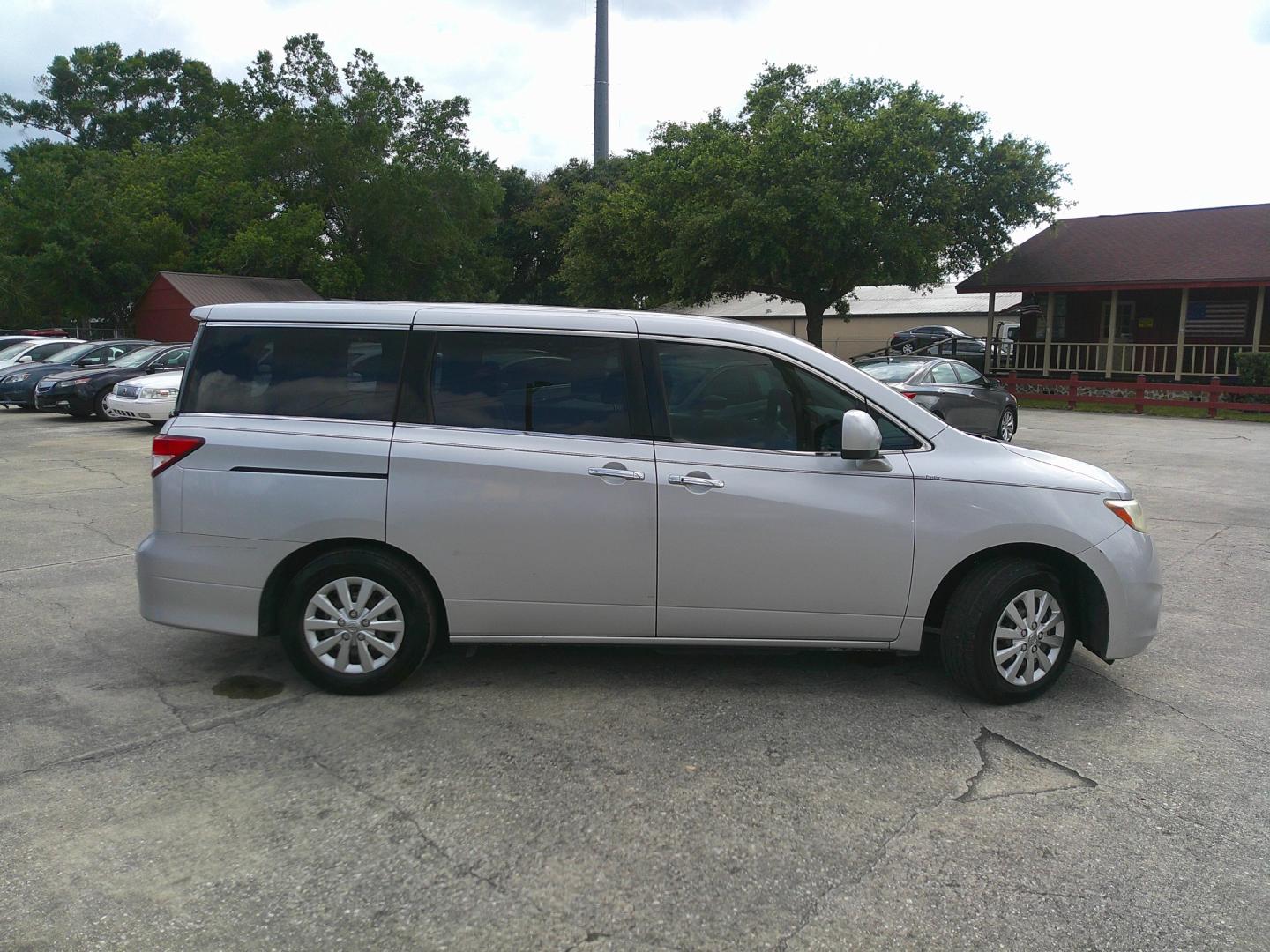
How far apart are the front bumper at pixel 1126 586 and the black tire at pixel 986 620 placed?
22 cm

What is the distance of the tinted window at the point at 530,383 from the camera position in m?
4.85

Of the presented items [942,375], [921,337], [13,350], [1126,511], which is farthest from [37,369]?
[921,337]

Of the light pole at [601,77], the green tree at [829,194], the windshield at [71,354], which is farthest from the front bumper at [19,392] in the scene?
the light pole at [601,77]

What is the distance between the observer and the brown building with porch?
2706 cm

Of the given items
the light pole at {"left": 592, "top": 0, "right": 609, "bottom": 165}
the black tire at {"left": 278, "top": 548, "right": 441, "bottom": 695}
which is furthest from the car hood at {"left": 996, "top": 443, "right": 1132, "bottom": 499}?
the light pole at {"left": 592, "top": 0, "right": 609, "bottom": 165}

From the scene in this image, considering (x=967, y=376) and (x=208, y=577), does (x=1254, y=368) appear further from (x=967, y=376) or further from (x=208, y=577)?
(x=208, y=577)

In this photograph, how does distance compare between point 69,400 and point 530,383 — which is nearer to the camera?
point 530,383

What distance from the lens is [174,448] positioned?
4816 millimetres

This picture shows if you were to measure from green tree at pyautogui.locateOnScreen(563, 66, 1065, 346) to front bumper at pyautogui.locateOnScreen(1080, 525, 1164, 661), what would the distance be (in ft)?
71.9

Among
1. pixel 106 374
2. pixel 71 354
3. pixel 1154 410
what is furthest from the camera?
pixel 1154 410

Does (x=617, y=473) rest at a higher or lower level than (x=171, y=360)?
lower

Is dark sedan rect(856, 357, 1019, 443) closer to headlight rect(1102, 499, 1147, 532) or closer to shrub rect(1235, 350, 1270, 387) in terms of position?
headlight rect(1102, 499, 1147, 532)

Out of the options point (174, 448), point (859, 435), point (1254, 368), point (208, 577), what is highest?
point (1254, 368)

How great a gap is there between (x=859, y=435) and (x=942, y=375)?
12.1 meters
